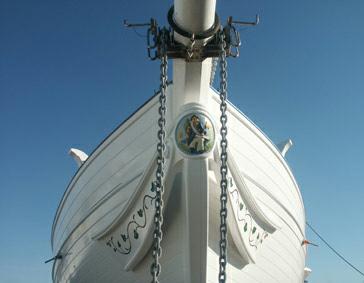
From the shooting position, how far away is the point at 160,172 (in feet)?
9.37

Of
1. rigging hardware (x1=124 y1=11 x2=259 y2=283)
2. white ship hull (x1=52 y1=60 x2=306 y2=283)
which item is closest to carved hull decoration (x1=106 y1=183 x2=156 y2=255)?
white ship hull (x1=52 y1=60 x2=306 y2=283)

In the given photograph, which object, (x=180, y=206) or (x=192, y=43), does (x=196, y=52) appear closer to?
(x=192, y=43)

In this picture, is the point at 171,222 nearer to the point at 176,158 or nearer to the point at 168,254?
the point at 168,254

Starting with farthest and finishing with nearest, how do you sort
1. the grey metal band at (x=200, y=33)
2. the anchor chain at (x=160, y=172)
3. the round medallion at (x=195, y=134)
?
the round medallion at (x=195, y=134) → the grey metal band at (x=200, y=33) → the anchor chain at (x=160, y=172)

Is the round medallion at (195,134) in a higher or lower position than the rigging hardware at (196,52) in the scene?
higher

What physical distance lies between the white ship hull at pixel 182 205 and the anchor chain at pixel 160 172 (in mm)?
985

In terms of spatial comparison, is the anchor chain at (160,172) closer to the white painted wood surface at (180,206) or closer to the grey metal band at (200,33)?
the grey metal band at (200,33)

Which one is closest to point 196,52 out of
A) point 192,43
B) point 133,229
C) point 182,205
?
point 192,43

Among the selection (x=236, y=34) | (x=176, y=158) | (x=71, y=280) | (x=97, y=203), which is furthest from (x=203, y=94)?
(x=71, y=280)

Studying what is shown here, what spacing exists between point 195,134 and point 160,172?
1947mm

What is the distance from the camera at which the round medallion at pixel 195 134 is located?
4.73 meters

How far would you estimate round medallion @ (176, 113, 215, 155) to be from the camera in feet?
15.5

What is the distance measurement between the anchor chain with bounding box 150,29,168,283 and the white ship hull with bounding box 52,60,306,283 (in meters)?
0.98

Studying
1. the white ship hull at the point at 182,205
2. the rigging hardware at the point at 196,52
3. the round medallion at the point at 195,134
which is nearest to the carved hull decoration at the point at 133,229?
the white ship hull at the point at 182,205
